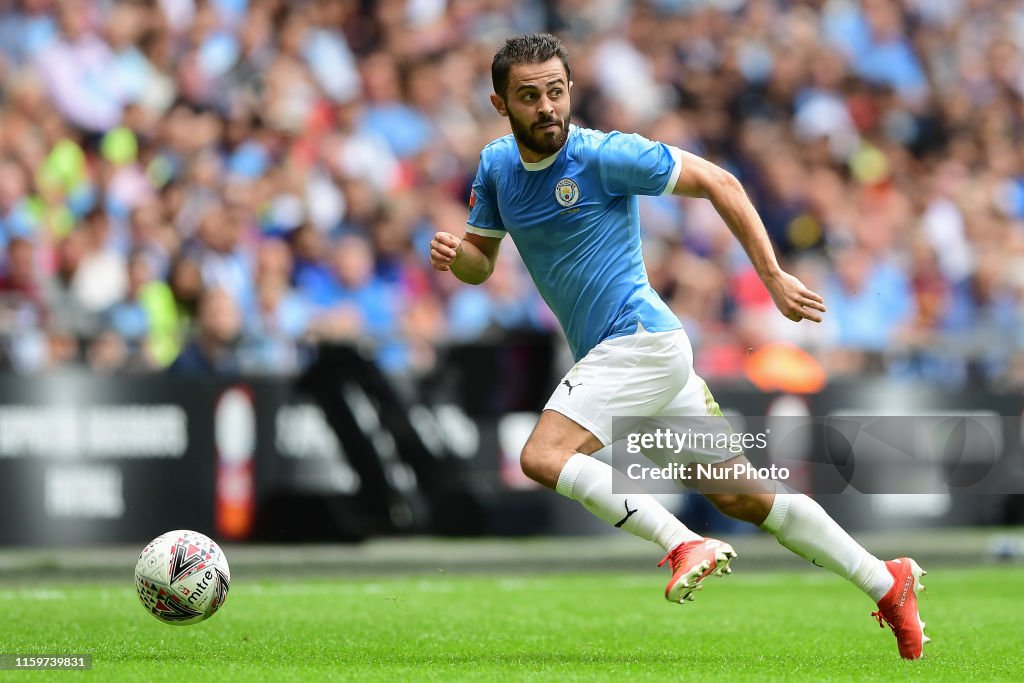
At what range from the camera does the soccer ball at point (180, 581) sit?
7211 mm

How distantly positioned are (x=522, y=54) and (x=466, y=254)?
97cm

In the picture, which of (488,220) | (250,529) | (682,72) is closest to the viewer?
(488,220)

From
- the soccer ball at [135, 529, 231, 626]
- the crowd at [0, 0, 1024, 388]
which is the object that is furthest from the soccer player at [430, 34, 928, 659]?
the crowd at [0, 0, 1024, 388]

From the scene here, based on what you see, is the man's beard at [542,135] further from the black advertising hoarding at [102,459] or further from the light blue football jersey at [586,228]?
the black advertising hoarding at [102,459]

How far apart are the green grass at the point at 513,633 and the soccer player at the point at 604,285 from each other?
1.94 ft

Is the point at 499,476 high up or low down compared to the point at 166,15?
down

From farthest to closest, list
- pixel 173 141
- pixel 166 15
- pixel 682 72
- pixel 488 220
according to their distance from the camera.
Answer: pixel 682 72, pixel 166 15, pixel 173 141, pixel 488 220

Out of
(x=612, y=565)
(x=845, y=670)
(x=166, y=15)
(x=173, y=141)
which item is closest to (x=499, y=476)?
(x=612, y=565)

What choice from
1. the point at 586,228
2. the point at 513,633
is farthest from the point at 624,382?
the point at 513,633

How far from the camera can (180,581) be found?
7.21 m

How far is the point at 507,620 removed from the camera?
29.3 feet

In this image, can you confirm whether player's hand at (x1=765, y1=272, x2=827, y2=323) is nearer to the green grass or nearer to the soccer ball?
the green grass

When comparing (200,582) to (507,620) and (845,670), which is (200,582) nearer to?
(507,620)

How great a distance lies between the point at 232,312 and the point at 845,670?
23.0 feet
